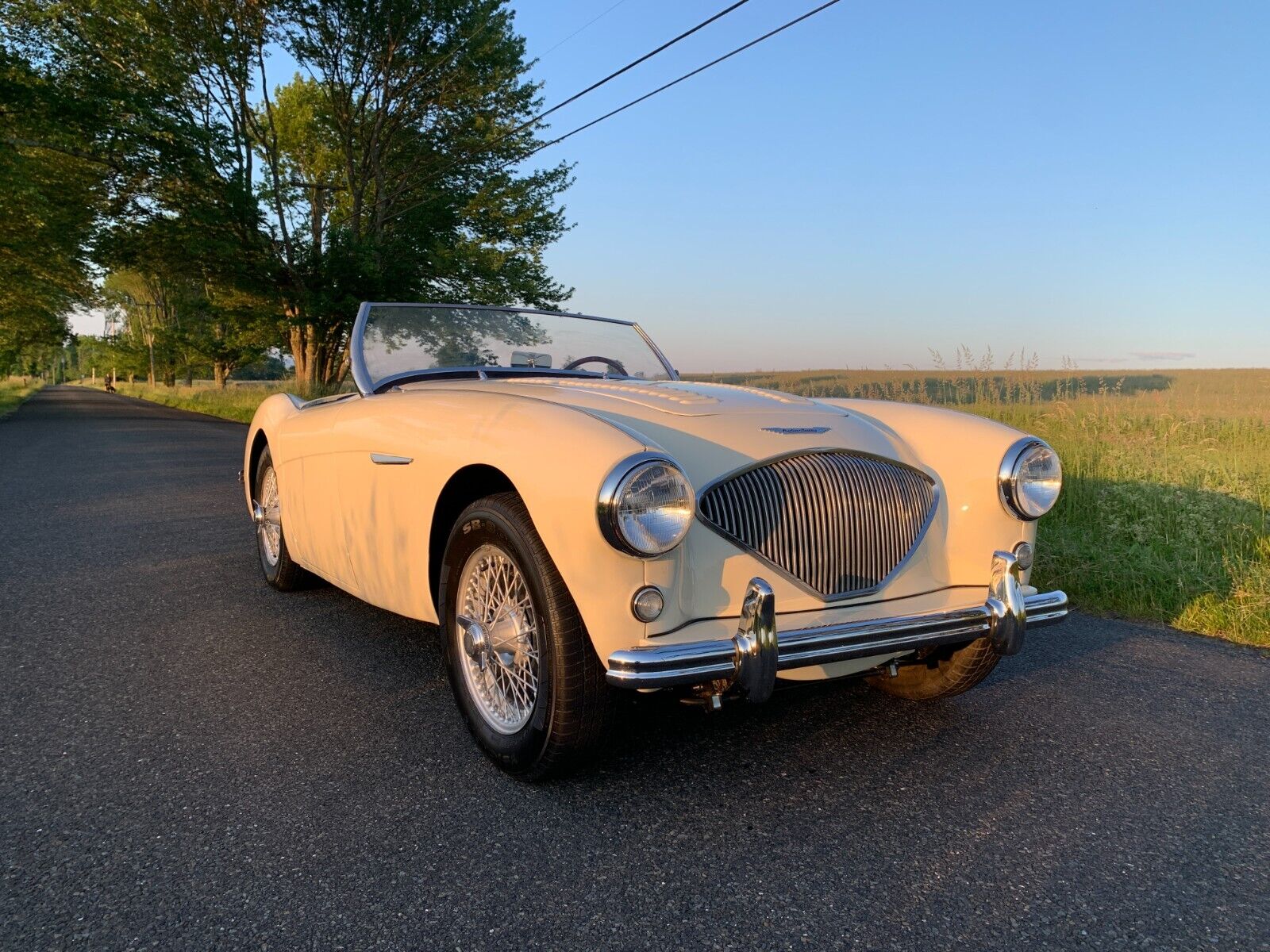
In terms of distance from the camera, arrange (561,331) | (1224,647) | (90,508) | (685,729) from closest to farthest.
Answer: (685,729) < (1224,647) < (561,331) < (90,508)

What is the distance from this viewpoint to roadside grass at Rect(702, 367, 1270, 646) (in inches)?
171

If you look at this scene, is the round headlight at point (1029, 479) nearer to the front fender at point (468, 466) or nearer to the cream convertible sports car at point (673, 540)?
the cream convertible sports car at point (673, 540)

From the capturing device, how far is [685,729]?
8.61ft

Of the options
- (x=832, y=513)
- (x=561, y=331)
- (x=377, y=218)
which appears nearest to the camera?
(x=832, y=513)

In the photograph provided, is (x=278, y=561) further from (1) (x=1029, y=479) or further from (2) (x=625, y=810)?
(1) (x=1029, y=479)

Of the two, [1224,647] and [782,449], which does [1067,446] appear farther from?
[782,449]

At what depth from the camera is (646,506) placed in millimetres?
1986

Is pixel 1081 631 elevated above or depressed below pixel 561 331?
below

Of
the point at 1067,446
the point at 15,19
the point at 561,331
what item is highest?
the point at 15,19

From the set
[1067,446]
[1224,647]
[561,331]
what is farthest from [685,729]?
[1067,446]

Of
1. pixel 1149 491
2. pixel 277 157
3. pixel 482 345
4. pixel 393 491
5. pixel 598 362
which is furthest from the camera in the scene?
pixel 277 157

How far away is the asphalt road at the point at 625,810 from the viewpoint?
5.48 ft

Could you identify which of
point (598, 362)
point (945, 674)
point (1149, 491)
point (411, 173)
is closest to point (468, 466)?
point (945, 674)

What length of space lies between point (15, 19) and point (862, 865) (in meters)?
22.0
